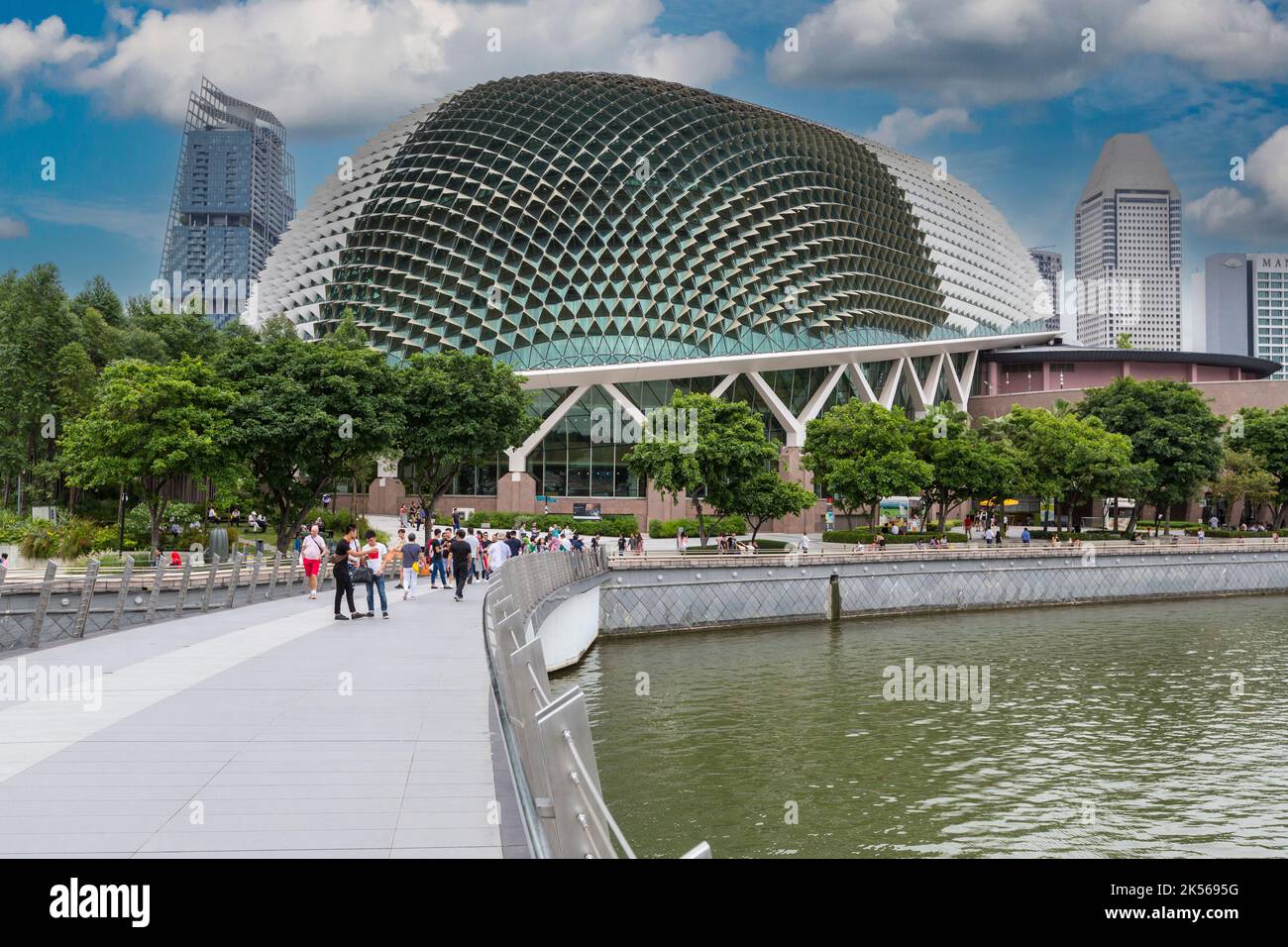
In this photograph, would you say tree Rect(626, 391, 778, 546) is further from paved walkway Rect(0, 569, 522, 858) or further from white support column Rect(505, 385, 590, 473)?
paved walkway Rect(0, 569, 522, 858)

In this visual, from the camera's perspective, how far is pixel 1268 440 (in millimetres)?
77438

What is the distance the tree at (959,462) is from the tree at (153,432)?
3726 cm

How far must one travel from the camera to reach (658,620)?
38.8 metres

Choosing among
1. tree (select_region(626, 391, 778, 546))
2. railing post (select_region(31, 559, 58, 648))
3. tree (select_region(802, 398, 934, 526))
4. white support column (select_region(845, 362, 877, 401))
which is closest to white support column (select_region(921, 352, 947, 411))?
white support column (select_region(845, 362, 877, 401))

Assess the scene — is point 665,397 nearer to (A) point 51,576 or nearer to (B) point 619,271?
(B) point 619,271

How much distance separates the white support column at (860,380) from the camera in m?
85.1

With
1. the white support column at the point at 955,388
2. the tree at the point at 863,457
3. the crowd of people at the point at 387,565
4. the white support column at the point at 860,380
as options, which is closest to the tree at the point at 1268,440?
the white support column at the point at 955,388

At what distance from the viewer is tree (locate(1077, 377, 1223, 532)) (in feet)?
230

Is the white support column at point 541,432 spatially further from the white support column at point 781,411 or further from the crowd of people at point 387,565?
the crowd of people at point 387,565

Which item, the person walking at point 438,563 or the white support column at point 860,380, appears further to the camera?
the white support column at point 860,380

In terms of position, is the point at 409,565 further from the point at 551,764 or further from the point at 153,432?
the point at 551,764
